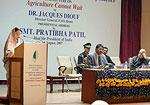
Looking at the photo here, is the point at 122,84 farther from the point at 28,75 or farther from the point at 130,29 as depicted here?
Result: the point at 130,29

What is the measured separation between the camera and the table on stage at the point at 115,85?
6.13m

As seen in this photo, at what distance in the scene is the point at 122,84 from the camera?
6.33m

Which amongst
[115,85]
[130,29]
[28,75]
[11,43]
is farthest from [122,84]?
[130,29]

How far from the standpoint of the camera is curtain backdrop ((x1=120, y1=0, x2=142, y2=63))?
36.7 ft

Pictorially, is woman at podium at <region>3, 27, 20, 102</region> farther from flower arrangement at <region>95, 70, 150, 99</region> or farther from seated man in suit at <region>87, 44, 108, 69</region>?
seated man in suit at <region>87, 44, 108, 69</region>

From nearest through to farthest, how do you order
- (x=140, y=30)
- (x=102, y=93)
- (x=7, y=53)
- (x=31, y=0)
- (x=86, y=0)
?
(x=7, y=53) → (x=102, y=93) → (x=31, y=0) → (x=86, y=0) → (x=140, y=30)

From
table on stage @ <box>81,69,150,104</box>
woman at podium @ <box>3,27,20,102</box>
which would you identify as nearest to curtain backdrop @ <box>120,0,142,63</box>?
table on stage @ <box>81,69,150,104</box>

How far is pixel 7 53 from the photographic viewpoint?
→ 5.37m

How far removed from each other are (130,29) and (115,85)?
545cm

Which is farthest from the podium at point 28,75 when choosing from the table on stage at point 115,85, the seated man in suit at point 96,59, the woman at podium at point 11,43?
the seated man in suit at point 96,59

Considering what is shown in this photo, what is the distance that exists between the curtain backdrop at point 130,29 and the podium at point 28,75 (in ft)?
21.1

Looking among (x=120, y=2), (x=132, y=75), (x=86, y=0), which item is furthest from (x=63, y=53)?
(x=132, y=75)

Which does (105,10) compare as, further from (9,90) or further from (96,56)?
(9,90)

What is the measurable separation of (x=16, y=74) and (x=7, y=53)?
A: 19.1 inches
